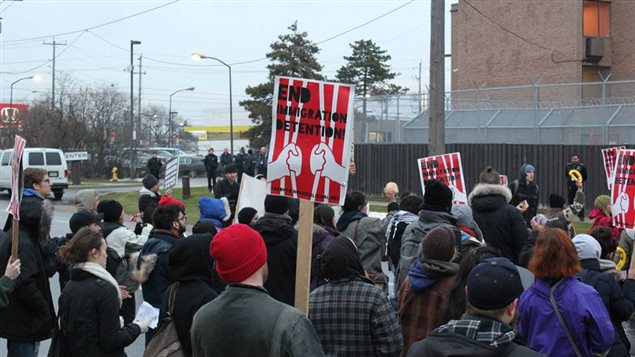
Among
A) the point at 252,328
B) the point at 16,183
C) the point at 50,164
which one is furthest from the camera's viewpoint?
the point at 50,164

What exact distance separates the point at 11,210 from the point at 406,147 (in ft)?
84.3

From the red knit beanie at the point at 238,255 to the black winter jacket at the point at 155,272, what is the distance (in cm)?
318

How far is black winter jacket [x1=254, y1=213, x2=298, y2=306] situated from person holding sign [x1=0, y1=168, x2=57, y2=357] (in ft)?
5.64

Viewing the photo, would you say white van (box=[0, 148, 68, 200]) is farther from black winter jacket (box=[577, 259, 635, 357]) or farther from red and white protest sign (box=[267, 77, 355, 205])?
black winter jacket (box=[577, 259, 635, 357])

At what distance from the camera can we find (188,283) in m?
5.64

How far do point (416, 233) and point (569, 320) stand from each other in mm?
2270

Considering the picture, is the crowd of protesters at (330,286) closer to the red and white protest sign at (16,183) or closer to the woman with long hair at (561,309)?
the woman with long hair at (561,309)

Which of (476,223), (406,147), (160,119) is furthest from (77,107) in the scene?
(160,119)

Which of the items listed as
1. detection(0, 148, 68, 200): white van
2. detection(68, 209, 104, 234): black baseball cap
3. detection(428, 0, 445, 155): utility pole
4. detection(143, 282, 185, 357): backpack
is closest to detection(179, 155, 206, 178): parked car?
detection(0, 148, 68, 200): white van

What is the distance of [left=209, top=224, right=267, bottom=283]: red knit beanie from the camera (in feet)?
13.5

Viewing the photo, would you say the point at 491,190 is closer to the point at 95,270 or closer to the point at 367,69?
the point at 95,270

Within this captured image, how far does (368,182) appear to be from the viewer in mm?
33594

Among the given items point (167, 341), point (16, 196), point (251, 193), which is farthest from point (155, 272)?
point (251, 193)

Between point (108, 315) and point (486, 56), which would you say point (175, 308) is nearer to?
point (108, 315)
